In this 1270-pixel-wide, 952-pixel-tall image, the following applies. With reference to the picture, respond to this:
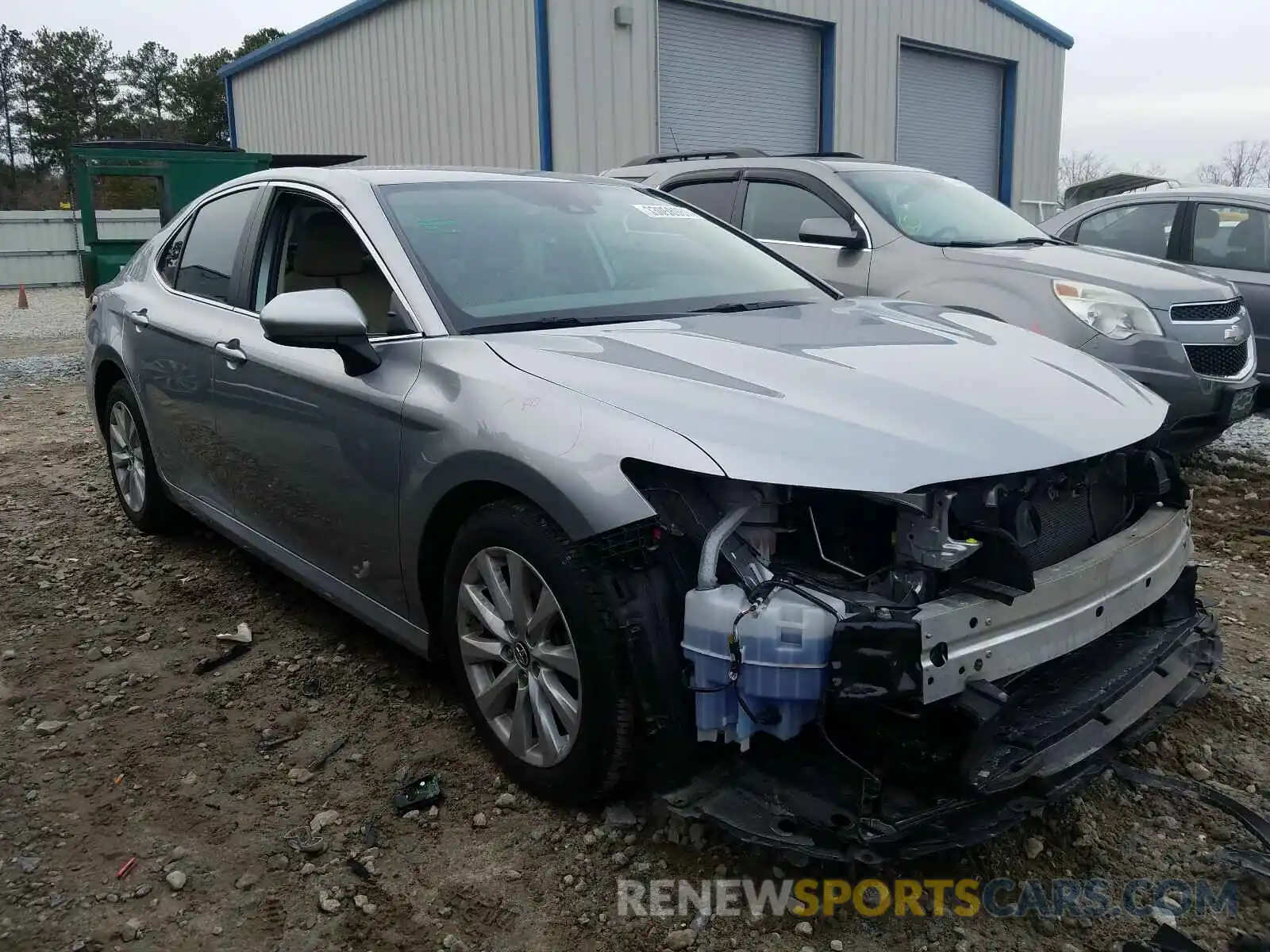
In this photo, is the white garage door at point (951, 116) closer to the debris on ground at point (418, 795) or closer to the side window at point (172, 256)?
the side window at point (172, 256)

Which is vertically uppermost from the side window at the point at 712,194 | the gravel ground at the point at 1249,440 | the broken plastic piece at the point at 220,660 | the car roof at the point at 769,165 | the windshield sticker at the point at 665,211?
the car roof at the point at 769,165

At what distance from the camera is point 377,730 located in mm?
3188

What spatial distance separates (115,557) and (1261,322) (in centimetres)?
697

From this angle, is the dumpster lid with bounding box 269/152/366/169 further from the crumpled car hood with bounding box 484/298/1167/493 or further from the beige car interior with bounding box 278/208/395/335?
the crumpled car hood with bounding box 484/298/1167/493

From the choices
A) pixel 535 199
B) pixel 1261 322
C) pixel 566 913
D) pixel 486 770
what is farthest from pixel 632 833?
pixel 1261 322

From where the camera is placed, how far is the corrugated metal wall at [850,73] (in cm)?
1192

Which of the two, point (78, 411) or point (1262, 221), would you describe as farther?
point (78, 411)

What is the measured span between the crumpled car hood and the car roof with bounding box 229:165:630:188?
0.93 metres

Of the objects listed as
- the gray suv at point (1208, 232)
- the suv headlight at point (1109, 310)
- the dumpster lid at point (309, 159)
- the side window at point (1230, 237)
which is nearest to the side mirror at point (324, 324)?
the suv headlight at point (1109, 310)

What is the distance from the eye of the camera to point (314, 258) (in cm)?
364

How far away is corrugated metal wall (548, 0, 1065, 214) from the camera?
11.9 meters

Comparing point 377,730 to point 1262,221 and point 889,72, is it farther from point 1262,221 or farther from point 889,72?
point 889,72

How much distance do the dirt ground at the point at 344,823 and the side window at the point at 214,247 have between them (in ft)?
4.08

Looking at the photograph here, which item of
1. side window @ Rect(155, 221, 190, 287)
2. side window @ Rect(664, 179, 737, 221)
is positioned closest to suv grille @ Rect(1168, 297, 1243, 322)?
side window @ Rect(664, 179, 737, 221)
